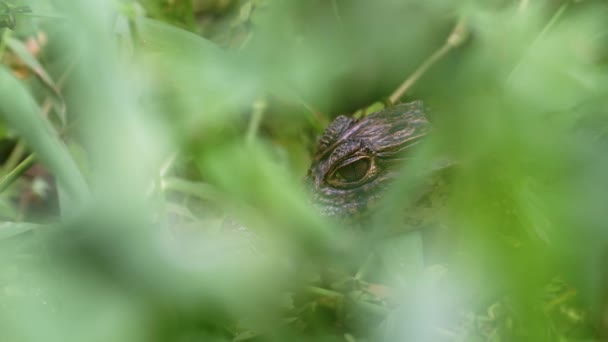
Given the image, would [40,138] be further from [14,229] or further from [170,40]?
[170,40]

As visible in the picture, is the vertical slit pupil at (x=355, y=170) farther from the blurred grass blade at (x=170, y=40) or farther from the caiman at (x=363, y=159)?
the blurred grass blade at (x=170, y=40)

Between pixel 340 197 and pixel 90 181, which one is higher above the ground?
pixel 340 197

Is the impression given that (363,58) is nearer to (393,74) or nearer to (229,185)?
(393,74)

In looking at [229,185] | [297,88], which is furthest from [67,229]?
[297,88]

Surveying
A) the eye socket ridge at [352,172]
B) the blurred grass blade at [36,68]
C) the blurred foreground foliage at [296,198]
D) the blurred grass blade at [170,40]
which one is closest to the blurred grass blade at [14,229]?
the blurred foreground foliage at [296,198]

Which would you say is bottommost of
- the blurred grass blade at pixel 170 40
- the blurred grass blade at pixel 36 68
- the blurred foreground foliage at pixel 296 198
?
the blurred foreground foliage at pixel 296 198

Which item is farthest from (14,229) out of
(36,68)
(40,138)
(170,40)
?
(36,68)

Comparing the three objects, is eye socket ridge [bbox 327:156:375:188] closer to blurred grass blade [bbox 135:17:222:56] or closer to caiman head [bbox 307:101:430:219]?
caiman head [bbox 307:101:430:219]
